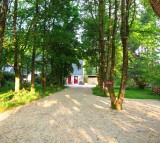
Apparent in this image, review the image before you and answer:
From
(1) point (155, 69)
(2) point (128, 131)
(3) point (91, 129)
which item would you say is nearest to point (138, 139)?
(2) point (128, 131)

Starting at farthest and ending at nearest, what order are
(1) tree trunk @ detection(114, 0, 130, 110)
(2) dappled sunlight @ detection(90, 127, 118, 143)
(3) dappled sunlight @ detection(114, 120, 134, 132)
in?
(1) tree trunk @ detection(114, 0, 130, 110), (3) dappled sunlight @ detection(114, 120, 134, 132), (2) dappled sunlight @ detection(90, 127, 118, 143)

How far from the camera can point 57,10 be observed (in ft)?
71.3

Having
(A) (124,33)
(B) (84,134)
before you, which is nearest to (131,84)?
(A) (124,33)

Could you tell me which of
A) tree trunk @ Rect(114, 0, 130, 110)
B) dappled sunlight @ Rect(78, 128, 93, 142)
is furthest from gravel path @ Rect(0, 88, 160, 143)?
tree trunk @ Rect(114, 0, 130, 110)

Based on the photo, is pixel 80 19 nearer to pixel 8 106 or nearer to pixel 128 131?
pixel 8 106

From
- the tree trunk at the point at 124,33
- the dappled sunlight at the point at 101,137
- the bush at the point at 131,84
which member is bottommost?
the dappled sunlight at the point at 101,137

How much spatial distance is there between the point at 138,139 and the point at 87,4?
481 inches

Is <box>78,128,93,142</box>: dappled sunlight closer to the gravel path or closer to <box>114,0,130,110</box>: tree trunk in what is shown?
the gravel path

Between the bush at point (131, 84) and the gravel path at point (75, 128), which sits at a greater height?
the bush at point (131, 84)

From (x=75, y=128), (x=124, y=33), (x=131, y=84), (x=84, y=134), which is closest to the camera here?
(x=84, y=134)

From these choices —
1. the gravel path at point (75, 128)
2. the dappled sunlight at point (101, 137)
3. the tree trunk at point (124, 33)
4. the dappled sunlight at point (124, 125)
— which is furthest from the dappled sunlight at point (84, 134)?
the tree trunk at point (124, 33)

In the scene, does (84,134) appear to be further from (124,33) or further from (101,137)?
(124,33)

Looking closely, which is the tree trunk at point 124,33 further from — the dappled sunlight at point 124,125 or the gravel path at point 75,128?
the dappled sunlight at point 124,125

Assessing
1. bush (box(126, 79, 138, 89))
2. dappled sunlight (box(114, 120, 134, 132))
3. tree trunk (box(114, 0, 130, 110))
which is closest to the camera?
dappled sunlight (box(114, 120, 134, 132))
